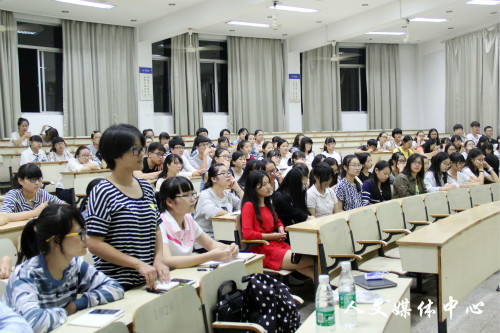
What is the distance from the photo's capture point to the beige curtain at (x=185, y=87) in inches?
479

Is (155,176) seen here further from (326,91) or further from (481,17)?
(481,17)

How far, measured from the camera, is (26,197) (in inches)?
168

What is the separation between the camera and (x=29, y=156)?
25.8 ft

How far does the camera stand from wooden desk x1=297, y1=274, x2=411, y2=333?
83.0 inches

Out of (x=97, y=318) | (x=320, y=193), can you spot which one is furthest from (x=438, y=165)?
(x=97, y=318)

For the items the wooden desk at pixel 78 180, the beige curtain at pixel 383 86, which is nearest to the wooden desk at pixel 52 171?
the wooden desk at pixel 78 180

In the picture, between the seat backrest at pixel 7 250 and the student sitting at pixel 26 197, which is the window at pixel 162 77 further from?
the seat backrest at pixel 7 250

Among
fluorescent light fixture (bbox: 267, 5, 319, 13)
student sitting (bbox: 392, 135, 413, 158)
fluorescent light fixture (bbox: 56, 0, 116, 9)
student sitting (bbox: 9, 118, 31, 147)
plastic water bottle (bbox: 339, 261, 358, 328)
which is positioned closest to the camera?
plastic water bottle (bbox: 339, 261, 358, 328)

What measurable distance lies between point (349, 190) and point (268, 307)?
2899 mm

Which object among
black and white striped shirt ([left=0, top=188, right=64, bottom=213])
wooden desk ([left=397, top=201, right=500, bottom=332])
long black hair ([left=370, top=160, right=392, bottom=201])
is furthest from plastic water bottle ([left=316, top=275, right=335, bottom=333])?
long black hair ([left=370, top=160, right=392, bottom=201])

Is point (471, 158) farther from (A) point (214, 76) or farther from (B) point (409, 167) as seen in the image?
(A) point (214, 76)

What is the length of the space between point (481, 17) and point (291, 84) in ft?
16.7

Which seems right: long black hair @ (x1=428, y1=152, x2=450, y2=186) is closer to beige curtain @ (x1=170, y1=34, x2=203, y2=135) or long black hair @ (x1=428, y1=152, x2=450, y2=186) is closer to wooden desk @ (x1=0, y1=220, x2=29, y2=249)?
wooden desk @ (x1=0, y1=220, x2=29, y2=249)

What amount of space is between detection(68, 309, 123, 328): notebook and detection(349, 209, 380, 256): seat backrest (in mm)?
2397
